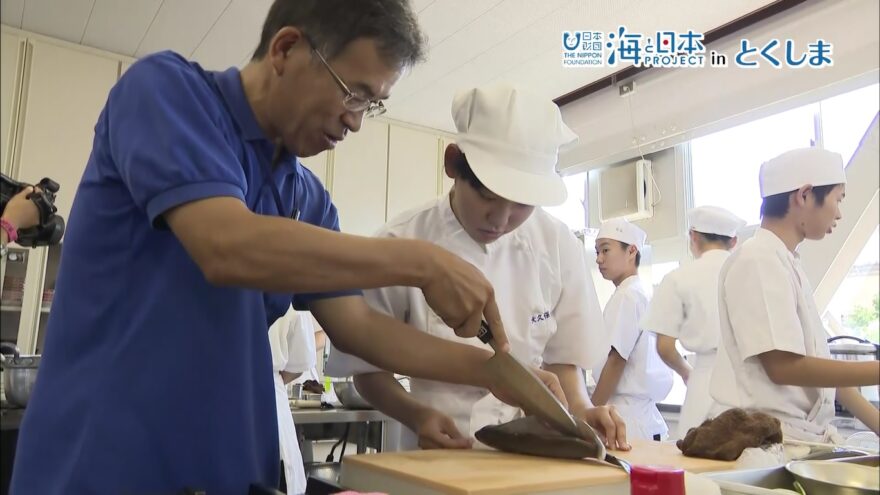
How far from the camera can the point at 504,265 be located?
1013 mm

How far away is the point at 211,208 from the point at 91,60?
2.83 m

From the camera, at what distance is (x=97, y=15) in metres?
2.59

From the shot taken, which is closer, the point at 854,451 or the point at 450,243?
the point at 854,451

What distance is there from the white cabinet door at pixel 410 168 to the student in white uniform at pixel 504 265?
2614 millimetres

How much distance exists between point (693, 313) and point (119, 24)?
256 cm

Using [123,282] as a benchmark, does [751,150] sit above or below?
above

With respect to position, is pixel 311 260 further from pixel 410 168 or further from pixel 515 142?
pixel 410 168

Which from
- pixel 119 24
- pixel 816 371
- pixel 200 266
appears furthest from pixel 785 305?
pixel 119 24

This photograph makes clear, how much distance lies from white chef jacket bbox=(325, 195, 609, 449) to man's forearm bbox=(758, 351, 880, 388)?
0.27 metres

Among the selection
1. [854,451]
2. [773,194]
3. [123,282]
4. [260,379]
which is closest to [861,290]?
[854,451]

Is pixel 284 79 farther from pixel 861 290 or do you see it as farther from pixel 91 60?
pixel 91 60

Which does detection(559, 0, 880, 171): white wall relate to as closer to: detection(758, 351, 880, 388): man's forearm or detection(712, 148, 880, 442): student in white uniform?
detection(712, 148, 880, 442): student in white uniform

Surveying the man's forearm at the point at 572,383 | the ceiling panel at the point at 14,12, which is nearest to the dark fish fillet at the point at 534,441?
the man's forearm at the point at 572,383

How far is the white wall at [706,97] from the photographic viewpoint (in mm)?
1811
